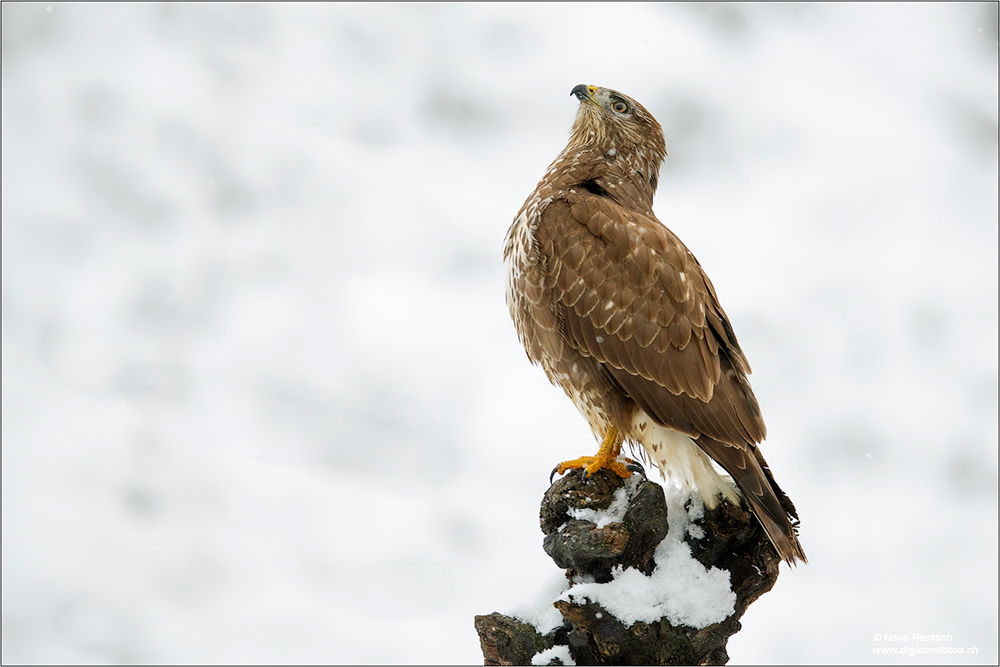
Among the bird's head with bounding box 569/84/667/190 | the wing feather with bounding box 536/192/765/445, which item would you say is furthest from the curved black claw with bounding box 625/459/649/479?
the bird's head with bounding box 569/84/667/190

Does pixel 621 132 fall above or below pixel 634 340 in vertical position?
above

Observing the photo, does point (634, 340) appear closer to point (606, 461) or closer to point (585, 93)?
point (606, 461)

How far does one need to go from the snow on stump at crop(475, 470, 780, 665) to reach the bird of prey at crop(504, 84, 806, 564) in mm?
160

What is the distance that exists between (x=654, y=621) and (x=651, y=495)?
1.65 feet

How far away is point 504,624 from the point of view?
10.6ft

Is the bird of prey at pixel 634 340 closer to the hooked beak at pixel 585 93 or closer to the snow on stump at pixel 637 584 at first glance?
the snow on stump at pixel 637 584

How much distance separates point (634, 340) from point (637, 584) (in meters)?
1.05

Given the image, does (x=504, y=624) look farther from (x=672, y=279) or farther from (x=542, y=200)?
(x=542, y=200)

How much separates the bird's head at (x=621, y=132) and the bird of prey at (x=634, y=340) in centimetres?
54

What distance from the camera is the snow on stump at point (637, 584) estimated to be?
310 centimetres

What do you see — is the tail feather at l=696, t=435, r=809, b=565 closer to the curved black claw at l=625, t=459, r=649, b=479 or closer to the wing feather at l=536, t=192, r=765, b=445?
the wing feather at l=536, t=192, r=765, b=445

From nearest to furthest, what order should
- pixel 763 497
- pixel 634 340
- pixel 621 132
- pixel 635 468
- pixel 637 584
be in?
pixel 763 497 < pixel 637 584 < pixel 634 340 < pixel 635 468 < pixel 621 132

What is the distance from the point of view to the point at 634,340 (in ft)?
11.3

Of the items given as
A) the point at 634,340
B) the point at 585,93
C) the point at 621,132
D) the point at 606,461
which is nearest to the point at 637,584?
the point at 606,461
